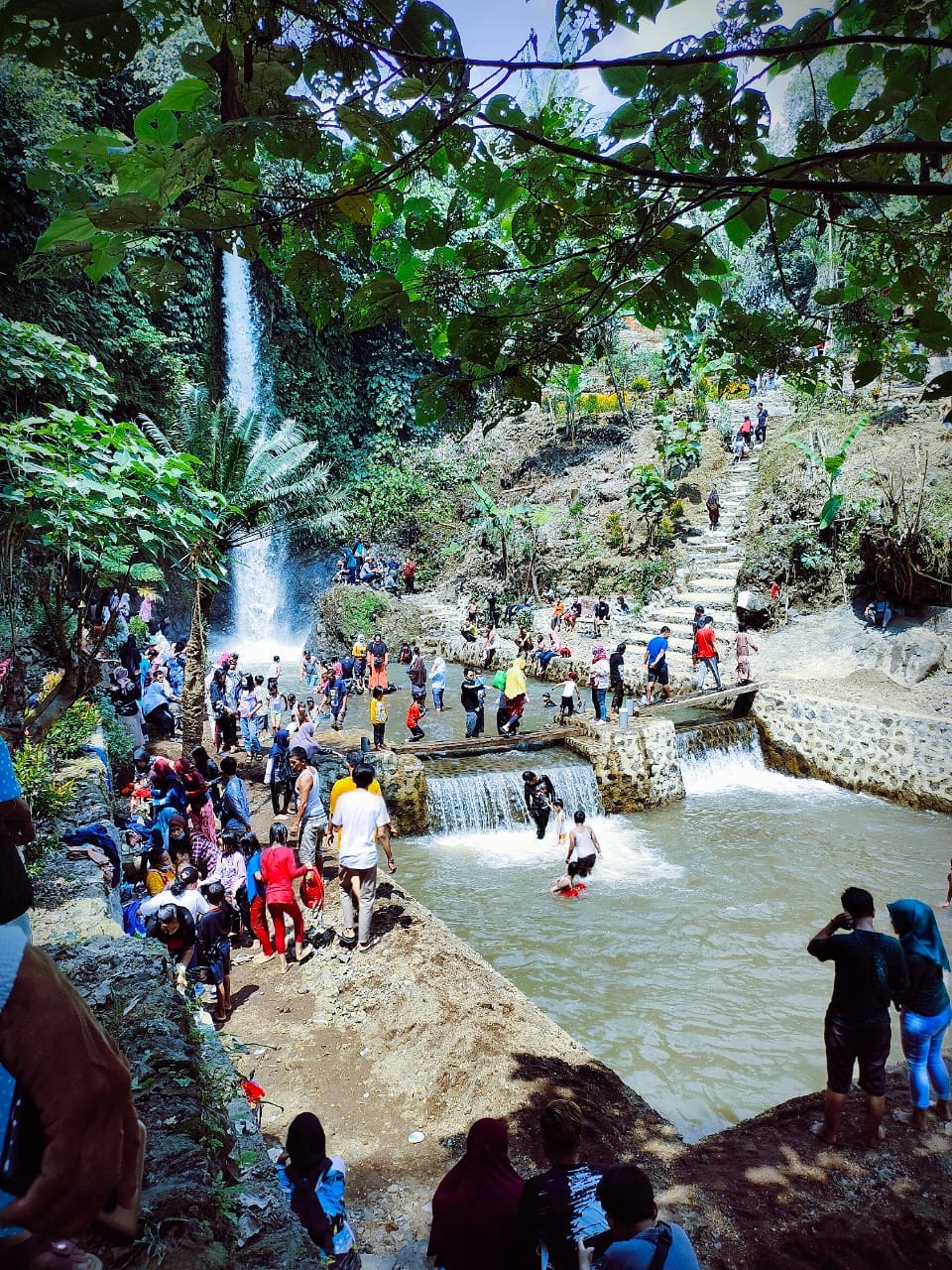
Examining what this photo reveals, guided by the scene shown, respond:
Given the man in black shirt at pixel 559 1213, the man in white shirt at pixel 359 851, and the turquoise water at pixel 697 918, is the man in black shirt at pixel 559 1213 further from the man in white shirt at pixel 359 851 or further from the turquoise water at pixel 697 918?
the man in white shirt at pixel 359 851

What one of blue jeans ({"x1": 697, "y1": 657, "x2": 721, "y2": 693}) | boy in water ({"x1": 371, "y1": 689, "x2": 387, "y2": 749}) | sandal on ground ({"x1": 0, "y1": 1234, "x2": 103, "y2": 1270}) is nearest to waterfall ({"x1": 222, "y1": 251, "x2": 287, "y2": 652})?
boy in water ({"x1": 371, "y1": 689, "x2": 387, "y2": 749})

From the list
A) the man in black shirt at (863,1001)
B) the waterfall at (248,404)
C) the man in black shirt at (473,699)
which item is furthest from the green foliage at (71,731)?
the waterfall at (248,404)

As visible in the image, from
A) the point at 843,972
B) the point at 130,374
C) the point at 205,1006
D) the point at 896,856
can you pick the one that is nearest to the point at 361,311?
the point at 843,972

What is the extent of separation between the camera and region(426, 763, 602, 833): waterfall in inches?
394

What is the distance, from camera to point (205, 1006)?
5289mm

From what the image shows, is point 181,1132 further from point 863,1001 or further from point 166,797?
point 166,797

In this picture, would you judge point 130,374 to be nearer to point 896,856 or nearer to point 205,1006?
point 205,1006

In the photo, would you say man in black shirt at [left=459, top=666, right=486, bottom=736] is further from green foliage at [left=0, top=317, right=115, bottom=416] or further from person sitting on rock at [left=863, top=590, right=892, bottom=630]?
person sitting on rock at [left=863, top=590, right=892, bottom=630]

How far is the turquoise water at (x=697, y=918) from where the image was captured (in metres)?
5.59

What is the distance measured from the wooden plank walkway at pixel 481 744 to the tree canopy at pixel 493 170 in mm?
8691

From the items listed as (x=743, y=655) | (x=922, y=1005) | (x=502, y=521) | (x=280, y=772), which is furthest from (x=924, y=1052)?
(x=502, y=521)

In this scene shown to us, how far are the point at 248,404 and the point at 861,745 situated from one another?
24.2 m

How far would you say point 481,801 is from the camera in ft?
33.2

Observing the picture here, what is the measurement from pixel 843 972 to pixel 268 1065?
153 inches
